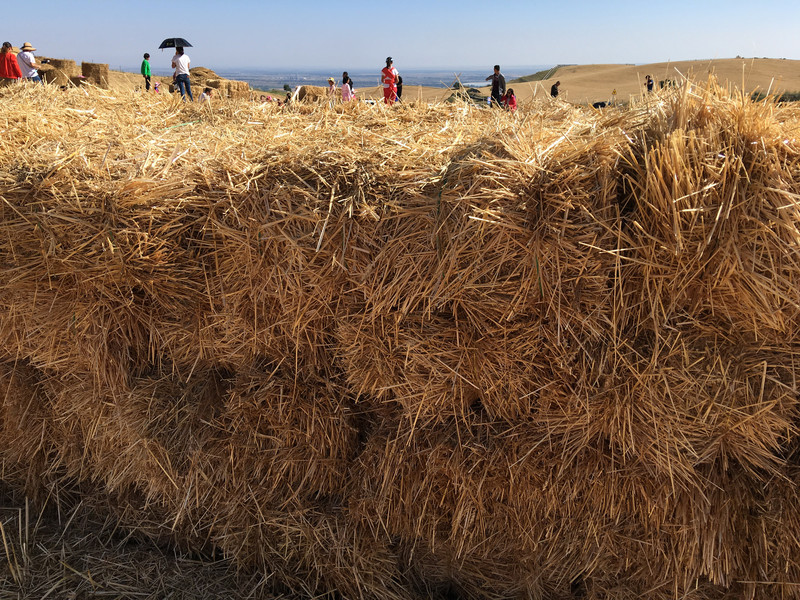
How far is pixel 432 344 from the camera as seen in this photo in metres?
1.83

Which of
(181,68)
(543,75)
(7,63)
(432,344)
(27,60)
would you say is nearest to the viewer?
(432,344)

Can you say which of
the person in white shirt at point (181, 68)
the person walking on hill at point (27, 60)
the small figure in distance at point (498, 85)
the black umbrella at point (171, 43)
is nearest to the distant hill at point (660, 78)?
the small figure in distance at point (498, 85)

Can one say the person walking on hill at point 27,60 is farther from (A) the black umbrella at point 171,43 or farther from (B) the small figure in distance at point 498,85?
(B) the small figure in distance at point 498,85

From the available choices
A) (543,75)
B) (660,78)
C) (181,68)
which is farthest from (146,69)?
(660,78)

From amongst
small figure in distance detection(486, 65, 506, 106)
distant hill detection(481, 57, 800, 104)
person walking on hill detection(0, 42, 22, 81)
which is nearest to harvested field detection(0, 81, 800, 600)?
distant hill detection(481, 57, 800, 104)

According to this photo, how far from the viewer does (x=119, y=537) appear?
8.60 ft

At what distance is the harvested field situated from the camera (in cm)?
160

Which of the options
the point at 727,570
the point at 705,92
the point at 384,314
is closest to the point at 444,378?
the point at 384,314

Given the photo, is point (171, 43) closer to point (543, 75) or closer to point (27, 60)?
point (27, 60)

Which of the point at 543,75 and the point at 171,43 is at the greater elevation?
the point at 171,43

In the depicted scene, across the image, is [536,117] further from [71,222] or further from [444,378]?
Result: [71,222]

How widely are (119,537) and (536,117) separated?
267cm

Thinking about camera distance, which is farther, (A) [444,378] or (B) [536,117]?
(B) [536,117]

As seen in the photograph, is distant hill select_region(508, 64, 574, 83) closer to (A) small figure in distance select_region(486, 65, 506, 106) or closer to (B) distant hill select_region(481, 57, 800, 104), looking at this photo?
(B) distant hill select_region(481, 57, 800, 104)
